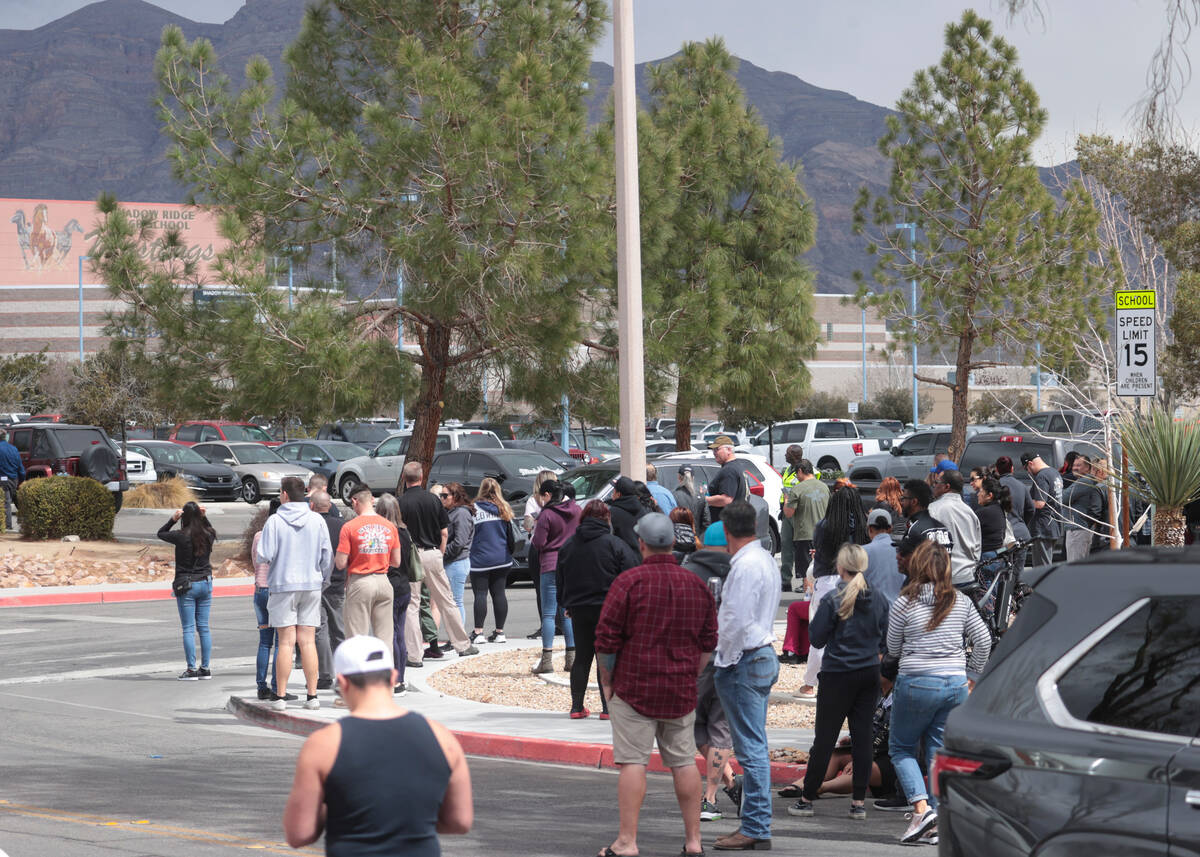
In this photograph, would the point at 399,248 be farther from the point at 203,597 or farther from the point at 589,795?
the point at 589,795

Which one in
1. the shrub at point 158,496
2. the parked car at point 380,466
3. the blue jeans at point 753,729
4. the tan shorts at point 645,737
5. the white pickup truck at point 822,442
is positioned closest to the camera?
the tan shorts at point 645,737

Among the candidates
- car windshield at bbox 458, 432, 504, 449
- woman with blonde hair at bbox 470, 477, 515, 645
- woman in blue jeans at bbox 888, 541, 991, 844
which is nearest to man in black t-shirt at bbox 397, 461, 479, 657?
woman with blonde hair at bbox 470, 477, 515, 645

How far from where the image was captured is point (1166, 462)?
11070 mm

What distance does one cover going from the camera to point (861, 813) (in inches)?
319

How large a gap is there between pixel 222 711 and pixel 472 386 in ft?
42.3

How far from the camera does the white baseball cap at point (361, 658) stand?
3.82m

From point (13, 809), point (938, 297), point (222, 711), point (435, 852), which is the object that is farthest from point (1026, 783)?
point (938, 297)

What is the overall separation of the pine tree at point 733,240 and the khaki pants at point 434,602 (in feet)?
44.0

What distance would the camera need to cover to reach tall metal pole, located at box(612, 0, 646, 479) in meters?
12.5

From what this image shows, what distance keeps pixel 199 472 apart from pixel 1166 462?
109 feet

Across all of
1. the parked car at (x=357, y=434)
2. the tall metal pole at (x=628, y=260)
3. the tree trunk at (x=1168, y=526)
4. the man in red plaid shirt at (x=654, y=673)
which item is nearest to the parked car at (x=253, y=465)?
the parked car at (x=357, y=434)

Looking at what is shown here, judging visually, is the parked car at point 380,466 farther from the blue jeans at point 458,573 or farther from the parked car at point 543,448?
the blue jeans at point 458,573

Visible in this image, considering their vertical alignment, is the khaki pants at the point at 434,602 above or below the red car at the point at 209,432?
below

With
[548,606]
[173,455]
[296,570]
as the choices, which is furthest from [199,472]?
[296,570]
